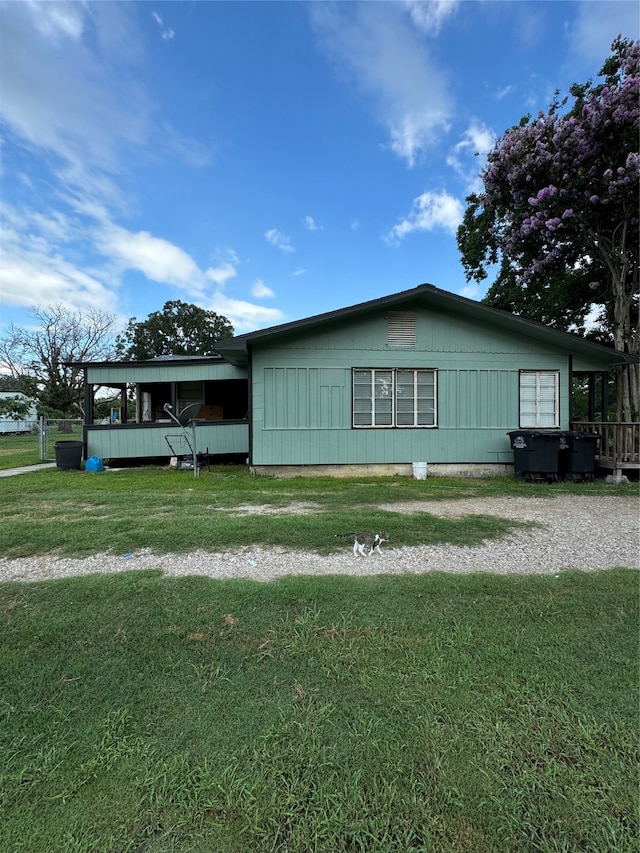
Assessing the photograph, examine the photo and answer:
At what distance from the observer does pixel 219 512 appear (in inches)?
224

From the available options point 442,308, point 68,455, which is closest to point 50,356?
point 68,455

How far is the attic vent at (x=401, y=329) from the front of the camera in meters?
9.73

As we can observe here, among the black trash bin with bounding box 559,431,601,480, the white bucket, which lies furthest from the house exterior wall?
the black trash bin with bounding box 559,431,601,480

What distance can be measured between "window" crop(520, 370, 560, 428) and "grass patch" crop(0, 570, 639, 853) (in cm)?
801

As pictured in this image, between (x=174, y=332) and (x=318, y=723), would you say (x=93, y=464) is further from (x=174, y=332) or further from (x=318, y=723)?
(x=174, y=332)

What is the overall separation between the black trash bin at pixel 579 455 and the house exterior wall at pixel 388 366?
124 cm

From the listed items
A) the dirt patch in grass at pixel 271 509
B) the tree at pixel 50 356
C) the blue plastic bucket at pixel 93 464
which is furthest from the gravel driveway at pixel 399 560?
the tree at pixel 50 356

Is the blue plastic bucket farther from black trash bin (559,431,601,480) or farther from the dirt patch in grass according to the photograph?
black trash bin (559,431,601,480)

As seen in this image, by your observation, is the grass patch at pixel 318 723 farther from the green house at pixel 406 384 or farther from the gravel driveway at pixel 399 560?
the green house at pixel 406 384

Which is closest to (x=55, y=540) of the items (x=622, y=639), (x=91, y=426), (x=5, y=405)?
(x=622, y=639)

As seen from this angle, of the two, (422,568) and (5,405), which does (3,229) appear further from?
(422,568)

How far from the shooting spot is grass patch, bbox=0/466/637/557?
4340 mm

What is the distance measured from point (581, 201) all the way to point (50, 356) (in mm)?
32575

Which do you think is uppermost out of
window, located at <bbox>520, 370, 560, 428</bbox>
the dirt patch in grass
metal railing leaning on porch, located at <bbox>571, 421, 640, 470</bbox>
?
window, located at <bbox>520, 370, 560, 428</bbox>
